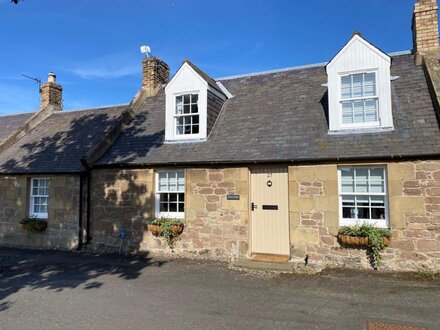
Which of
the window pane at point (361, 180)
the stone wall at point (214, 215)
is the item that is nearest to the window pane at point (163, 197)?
the stone wall at point (214, 215)

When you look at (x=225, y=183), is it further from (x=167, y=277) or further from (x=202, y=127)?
(x=167, y=277)

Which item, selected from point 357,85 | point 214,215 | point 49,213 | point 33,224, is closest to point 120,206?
point 49,213

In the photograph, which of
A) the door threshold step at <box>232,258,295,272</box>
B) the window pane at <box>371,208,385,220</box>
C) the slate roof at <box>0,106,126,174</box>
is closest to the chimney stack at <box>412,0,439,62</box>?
the window pane at <box>371,208,385,220</box>

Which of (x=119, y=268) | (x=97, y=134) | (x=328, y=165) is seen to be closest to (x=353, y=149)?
(x=328, y=165)

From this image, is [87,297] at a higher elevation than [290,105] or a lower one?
lower

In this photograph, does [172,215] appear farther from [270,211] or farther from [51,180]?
[51,180]

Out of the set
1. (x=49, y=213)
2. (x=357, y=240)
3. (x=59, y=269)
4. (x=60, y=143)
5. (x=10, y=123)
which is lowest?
(x=59, y=269)

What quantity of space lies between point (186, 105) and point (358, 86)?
5392 millimetres

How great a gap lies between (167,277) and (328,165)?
4829 mm

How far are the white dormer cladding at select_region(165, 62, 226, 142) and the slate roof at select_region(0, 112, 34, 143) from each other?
9.01 metres

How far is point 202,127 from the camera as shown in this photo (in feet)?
36.6

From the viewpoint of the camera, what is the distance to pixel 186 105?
38.6 ft

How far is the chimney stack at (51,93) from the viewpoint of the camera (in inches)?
696

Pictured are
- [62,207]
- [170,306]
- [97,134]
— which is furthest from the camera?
[97,134]
